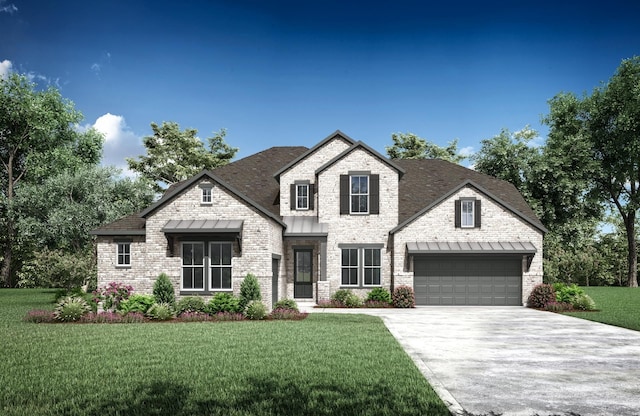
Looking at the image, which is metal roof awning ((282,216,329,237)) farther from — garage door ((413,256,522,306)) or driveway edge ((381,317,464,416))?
driveway edge ((381,317,464,416))

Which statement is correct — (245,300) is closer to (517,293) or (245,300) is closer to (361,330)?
(361,330)

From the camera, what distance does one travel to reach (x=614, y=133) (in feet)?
145

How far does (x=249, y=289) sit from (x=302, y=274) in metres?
6.42

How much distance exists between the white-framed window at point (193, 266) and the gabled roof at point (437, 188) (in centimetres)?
973

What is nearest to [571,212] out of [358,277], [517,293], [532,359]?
[517,293]

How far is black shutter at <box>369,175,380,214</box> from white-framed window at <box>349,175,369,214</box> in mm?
224

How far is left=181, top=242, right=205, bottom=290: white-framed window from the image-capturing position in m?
24.2

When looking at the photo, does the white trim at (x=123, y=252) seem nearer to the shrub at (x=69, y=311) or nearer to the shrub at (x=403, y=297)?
the shrub at (x=69, y=311)

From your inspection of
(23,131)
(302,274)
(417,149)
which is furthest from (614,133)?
(23,131)

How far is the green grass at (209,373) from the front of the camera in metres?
8.12

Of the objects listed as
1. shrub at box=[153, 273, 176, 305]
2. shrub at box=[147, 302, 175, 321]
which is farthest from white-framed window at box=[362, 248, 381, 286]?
shrub at box=[147, 302, 175, 321]

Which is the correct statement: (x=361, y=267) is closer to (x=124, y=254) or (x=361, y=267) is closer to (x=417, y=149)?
(x=124, y=254)

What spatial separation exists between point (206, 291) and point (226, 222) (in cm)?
305

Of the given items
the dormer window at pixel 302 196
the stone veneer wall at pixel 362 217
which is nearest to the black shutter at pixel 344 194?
the stone veneer wall at pixel 362 217
